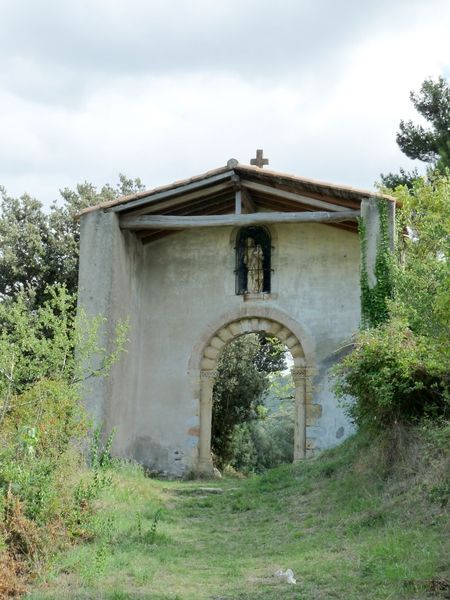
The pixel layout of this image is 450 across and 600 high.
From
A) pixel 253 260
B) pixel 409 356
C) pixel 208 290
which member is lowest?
pixel 409 356

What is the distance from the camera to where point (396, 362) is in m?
9.69

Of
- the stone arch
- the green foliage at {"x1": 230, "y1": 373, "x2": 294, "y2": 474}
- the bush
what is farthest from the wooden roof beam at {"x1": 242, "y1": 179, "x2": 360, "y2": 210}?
the green foliage at {"x1": 230, "y1": 373, "x2": 294, "y2": 474}

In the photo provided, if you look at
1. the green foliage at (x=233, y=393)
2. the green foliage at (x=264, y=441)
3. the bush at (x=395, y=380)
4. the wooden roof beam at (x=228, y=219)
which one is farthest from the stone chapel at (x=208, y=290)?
the green foliage at (x=264, y=441)

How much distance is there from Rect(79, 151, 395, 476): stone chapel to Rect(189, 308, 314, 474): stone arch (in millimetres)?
19

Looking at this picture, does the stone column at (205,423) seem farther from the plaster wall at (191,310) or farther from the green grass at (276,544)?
the green grass at (276,544)

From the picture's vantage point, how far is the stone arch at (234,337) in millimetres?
15047

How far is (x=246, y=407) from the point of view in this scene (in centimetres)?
2155

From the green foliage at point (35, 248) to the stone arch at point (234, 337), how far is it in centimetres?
467

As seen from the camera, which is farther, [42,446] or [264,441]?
[264,441]

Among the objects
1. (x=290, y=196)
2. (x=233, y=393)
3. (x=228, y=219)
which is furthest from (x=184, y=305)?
(x=233, y=393)

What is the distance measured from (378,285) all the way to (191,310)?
151 inches

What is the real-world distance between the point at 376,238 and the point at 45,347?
6927 millimetres

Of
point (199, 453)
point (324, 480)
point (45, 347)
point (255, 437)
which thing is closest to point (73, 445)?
point (45, 347)

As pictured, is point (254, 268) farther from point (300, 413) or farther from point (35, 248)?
point (35, 248)
